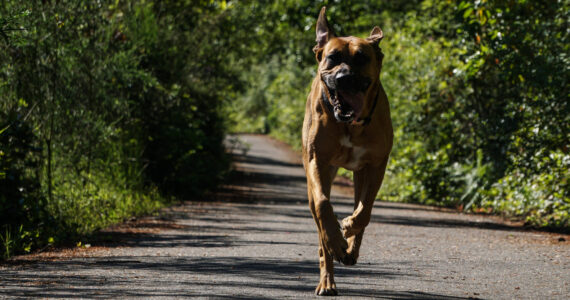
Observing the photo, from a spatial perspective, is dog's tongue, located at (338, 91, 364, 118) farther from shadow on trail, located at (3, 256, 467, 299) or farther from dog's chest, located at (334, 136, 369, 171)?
shadow on trail, located at (3, 256, 467, 299)

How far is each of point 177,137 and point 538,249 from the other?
8.21 m

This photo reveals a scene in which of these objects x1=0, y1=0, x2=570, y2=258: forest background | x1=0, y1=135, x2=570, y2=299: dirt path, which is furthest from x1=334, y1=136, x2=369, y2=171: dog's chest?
x1=0, y1=0, x2=570, y2=258: forest background

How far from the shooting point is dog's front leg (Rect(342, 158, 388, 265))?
6.15 metres

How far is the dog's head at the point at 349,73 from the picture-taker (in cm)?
585

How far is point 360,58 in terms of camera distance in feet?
19.2

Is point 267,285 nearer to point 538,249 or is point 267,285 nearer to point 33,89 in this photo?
point 538,249

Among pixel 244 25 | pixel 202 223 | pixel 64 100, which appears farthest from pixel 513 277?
pixel 244 25

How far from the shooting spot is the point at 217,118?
1925cm

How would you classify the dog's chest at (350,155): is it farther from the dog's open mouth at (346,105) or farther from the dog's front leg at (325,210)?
the dog's open mouth at (346,105)

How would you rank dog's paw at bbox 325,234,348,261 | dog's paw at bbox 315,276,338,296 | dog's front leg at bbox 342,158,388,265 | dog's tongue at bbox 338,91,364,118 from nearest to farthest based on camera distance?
dog's paw at bbox 325,234,348,261
dog's tongue at bbox 338,91,364,118
dog's front leg at bbox 342,158,388,265
dog's paw at bbox 315,276,338,296

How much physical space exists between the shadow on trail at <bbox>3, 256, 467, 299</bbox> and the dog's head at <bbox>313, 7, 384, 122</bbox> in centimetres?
163

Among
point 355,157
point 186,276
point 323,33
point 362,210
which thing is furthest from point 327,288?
point 323,33

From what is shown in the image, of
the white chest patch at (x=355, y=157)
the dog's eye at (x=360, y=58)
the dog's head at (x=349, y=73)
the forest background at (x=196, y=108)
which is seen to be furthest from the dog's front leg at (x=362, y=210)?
the forest background at (x=196, y=108)

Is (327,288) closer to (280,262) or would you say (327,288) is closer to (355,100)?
(355,100)
